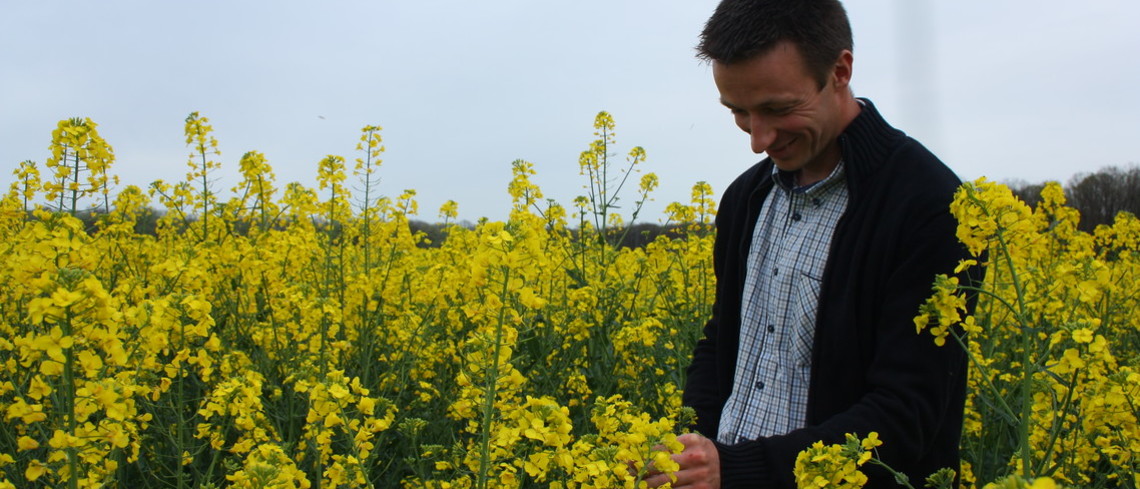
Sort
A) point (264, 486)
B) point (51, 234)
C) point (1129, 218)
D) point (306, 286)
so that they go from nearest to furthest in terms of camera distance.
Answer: point (264, 486)
point (51, 234)
point (306, 286)
point (1129, 218)

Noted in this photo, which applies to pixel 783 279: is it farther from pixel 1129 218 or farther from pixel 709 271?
pixel 1129 218

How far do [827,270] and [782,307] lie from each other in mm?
198

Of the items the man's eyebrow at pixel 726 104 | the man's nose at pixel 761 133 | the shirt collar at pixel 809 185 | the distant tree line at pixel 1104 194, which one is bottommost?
the shirt collar at pixel 809 185

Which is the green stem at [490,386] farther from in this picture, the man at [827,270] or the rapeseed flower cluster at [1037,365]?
the rapeseed flower cluster at [1037,365]

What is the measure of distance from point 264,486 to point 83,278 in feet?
1.74

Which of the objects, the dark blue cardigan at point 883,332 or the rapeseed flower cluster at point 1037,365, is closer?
the rapeseed flower cluster at point 1037,365

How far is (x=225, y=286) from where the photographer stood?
423cm

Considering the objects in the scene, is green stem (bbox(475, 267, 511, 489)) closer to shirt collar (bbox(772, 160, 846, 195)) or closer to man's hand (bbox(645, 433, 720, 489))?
man's hand (bbox(645, 433, 720, 489))

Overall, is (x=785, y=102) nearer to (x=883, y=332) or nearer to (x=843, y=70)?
(x=843, y=70)

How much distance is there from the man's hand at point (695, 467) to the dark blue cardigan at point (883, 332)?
0.05 m

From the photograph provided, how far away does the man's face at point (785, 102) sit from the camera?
181 centimetres

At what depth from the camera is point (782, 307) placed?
6.93ft

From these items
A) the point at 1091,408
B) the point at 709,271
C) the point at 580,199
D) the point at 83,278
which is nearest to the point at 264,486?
the point at 83,278

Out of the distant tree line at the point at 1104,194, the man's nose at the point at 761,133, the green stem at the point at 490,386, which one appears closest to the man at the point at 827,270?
Answer: the man's nose at the point at 761,133
